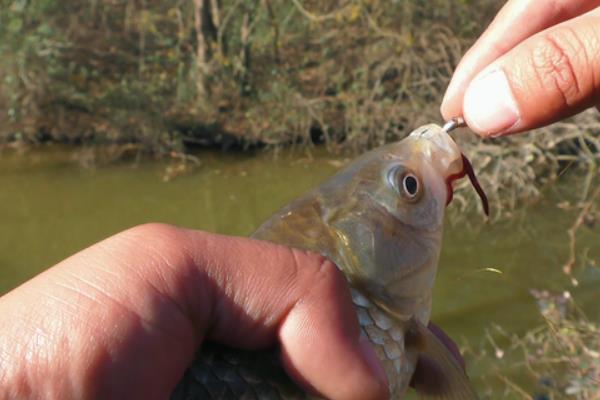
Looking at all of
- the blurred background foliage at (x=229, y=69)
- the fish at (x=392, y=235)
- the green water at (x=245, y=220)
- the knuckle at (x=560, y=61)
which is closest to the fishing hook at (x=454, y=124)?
the fish at (x=392, y=235)

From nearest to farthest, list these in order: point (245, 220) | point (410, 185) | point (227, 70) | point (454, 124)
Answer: point (410, 185)
point (454, 124)
point (245, 220)
point (227, 70)

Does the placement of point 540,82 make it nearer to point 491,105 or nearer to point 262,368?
point 491,105

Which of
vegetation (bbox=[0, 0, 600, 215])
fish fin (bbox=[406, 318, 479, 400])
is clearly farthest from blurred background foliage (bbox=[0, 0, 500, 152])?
fish fin (bbox=[406, 318, 479, 400])

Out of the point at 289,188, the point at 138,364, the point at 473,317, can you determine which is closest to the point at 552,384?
the point at 473,317

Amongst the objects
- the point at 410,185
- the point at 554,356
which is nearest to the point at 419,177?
the point at 410,185

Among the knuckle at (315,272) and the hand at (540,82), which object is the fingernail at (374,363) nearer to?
the knuckle at (315,272)

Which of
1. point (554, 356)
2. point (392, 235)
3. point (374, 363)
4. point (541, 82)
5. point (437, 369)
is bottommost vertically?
point (554, 356)

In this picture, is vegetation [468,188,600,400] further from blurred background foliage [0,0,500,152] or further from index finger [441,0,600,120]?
blurred background foliage [0,0,500,152]
